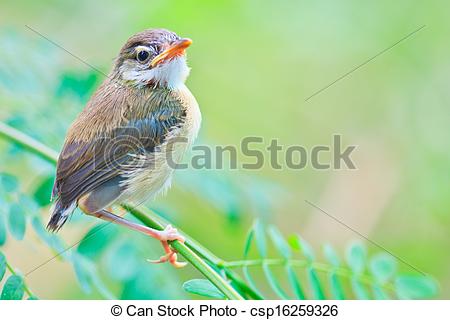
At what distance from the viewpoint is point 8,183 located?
264cm

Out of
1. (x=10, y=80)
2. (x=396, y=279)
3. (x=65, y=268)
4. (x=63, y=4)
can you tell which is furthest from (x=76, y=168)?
(x=63, y=4)

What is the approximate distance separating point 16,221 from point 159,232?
602mm

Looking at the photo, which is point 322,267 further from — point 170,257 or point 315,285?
point 170,257

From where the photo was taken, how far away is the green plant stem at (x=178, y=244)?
7.66ft

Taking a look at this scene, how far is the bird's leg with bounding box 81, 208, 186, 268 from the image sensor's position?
280 centimetres

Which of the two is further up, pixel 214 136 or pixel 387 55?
pixel 387 55

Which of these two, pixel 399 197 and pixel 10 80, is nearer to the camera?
pixel 10 80

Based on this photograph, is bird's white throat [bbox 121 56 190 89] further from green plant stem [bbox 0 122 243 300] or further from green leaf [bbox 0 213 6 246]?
green leaf [bbox 0 213 6 246]

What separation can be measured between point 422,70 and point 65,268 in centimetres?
299

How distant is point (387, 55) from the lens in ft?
17.6

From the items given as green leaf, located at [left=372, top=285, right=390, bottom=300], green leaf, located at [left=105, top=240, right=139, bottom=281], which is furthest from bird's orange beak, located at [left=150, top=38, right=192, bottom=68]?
green leaf, located at [left=372, top=285, right=390, bottom=300]

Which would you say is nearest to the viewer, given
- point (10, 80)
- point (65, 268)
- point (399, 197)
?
point (10, 80)

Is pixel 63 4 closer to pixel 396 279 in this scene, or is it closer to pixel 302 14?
pixel 302 14
